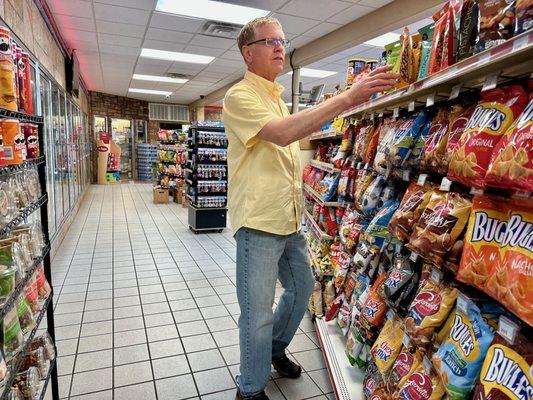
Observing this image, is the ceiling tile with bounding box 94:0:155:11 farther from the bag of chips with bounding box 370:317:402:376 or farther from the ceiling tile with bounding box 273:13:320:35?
the bag of chips with bounding box 370:317:402:376

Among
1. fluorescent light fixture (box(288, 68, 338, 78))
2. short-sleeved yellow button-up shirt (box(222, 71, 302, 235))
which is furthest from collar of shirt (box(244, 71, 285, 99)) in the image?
fluorescent light fixture (box(288, 68, 338, 78))

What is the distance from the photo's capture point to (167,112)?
16406mm

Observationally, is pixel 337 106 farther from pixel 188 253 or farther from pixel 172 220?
pixel 172 220

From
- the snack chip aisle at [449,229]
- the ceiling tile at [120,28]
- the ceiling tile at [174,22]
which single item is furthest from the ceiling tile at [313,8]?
the snack chip aisle at [449,229]

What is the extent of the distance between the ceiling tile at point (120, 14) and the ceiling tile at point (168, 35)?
40cm

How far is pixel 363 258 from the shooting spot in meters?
1.96

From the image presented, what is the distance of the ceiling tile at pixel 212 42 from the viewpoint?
672 centimetres

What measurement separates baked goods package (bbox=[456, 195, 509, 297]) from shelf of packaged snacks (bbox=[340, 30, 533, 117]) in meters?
0.39

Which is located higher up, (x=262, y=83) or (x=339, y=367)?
(x=262, y=83)

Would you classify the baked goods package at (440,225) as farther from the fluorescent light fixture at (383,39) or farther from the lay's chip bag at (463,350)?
the fluorescent light fixture at (383,39)

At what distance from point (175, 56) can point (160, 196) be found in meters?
3.53

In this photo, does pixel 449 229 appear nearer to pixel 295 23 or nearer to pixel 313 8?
pixel 313 8

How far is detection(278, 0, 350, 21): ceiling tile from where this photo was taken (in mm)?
4945

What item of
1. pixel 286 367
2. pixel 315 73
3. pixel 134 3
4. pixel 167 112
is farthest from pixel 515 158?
pixel 167 112
